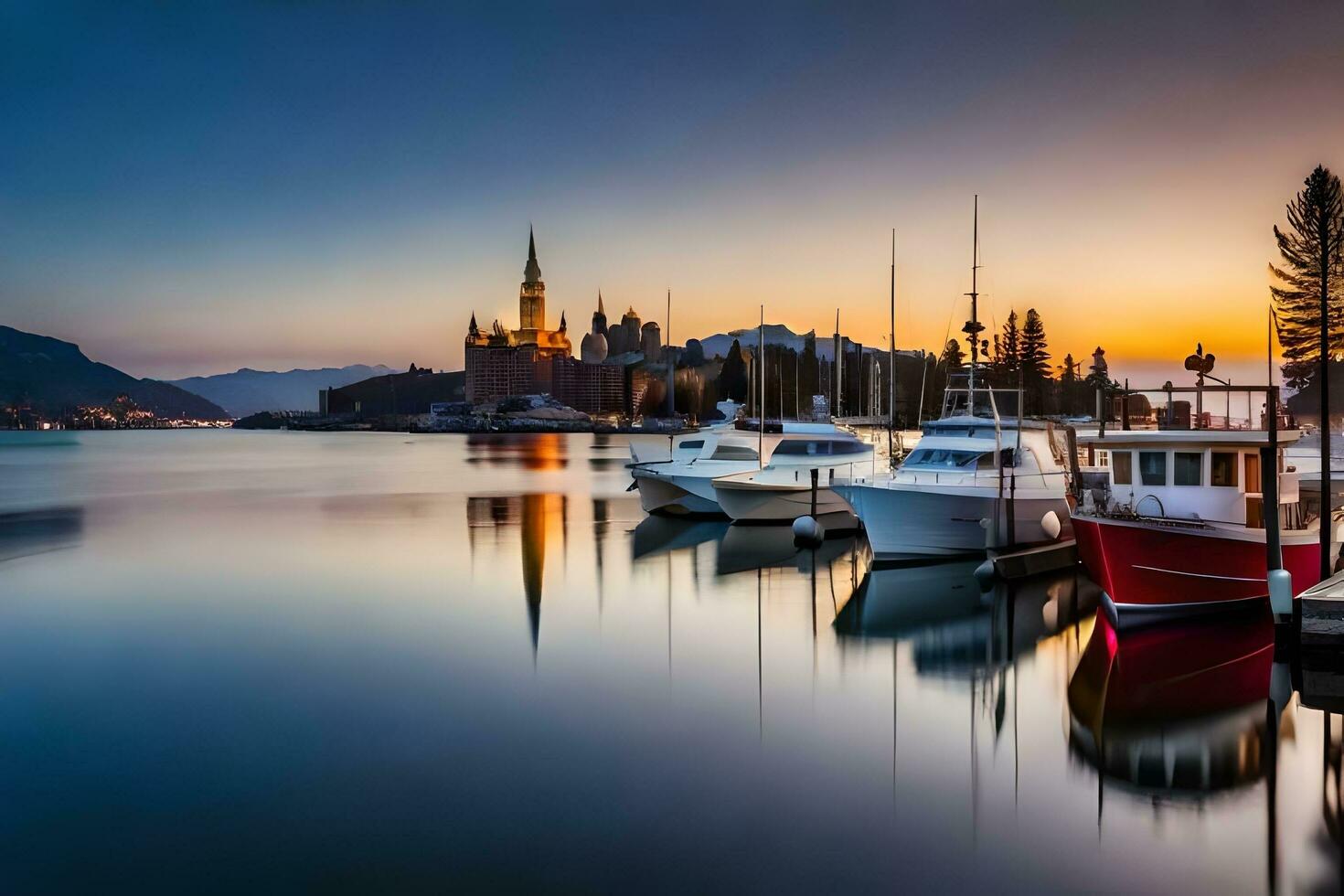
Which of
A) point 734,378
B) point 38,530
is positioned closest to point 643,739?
point 38,530

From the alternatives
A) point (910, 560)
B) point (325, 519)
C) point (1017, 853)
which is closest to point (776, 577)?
point (910, 560)

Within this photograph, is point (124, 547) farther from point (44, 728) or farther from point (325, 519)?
point (44, 728)

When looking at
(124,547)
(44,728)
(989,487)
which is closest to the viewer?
(44,728)

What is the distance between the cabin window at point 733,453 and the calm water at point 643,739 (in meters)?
12.5

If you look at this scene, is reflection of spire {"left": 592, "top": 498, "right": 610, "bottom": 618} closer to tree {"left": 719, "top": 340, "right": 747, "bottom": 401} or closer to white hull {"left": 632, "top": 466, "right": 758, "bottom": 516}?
white hull {"left": 632, "top": 466, "right": 758, "bottom": 516}

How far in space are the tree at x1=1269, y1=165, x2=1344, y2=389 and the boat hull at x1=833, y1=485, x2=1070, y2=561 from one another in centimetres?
2495

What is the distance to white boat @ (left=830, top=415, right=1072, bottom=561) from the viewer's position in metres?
25.3

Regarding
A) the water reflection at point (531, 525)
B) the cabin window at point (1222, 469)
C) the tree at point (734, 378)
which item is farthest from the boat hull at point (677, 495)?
the tree at point (734, 378)

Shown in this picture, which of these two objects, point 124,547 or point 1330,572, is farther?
point 124,547

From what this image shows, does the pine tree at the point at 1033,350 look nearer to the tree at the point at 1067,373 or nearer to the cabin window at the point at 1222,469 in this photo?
the tree at the point at 1067,373

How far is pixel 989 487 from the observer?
25438mm

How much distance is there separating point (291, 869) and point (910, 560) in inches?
762

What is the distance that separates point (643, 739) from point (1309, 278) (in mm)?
46909

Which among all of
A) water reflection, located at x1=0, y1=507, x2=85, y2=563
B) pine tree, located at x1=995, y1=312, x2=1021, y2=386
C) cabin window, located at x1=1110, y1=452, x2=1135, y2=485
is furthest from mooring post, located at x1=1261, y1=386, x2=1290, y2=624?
pine tree, located at x1=995, y1=312, x2=1021, y2=386
